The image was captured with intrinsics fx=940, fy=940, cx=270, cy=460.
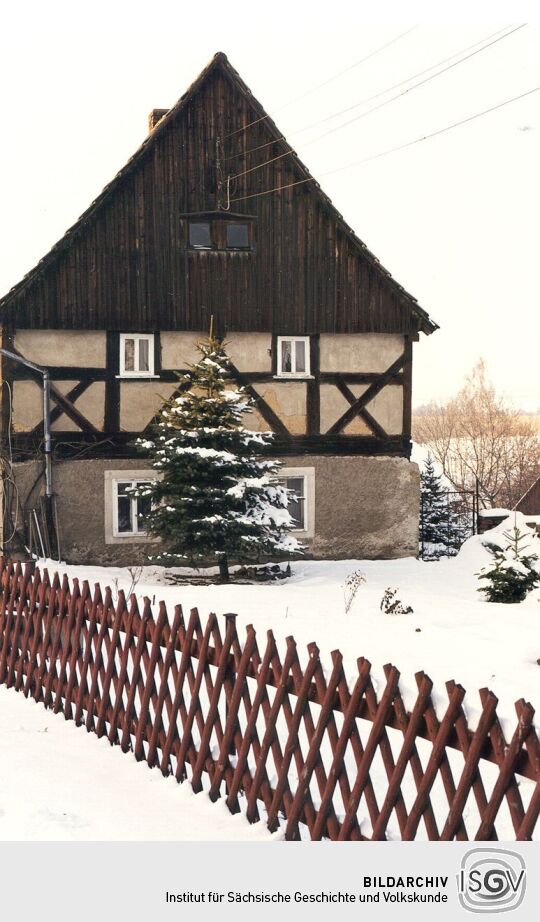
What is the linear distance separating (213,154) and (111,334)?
157 inches

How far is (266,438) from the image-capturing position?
18.4 metres

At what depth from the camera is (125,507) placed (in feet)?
59.4

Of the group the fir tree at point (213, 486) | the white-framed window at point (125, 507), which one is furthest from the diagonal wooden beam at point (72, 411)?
the fir tree at point (213, 486)

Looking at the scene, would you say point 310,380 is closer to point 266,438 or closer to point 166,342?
point 266,438

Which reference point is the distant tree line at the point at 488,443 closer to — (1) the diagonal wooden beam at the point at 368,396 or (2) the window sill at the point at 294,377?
(1) the diagonal wooden beam at the point at 368,396

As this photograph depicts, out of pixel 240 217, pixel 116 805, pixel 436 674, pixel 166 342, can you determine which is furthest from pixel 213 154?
pixel 116 805

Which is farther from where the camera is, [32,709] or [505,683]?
[505,683]

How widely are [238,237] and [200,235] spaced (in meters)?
0.75

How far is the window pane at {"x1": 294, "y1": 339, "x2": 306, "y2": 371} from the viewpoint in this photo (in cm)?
1897

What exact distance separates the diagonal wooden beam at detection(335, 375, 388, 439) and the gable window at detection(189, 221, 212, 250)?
12.2 ft

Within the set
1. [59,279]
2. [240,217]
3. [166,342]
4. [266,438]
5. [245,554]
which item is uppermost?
[240,217]

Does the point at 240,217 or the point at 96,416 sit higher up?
the point at 240,217

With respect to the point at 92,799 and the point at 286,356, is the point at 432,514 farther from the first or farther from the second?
the point at 92,799

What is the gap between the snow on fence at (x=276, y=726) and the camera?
399 cm
